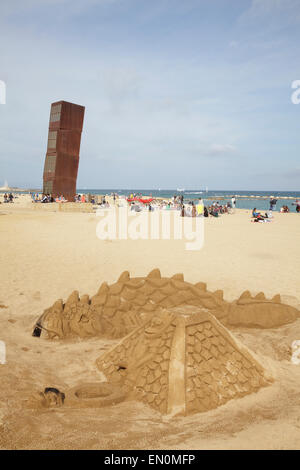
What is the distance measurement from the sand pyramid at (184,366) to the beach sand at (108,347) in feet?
0.35

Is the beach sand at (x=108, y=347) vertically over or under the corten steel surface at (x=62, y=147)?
under

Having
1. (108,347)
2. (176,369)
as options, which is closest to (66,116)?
(108,347)

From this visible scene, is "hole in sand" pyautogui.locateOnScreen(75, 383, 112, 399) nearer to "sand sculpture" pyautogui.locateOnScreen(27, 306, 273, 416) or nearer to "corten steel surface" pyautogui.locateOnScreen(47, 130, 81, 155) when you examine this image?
"sand sculpture" pyautogui.locateOnScreen(27, 306, 273, 416)

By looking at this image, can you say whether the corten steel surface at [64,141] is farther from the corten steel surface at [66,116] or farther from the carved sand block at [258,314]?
the carved sand block at [258,314]

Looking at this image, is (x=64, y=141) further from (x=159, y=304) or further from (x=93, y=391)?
(x=93, y=391)

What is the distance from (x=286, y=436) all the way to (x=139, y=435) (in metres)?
0.95

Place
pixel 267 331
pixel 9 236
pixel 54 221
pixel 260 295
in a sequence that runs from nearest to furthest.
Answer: pixel 267 331
pixel 260 295
pixel 9 236
pixel 54 221

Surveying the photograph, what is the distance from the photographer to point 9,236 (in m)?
12.8

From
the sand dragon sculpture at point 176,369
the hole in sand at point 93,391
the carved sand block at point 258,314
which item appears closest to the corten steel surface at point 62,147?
the carved sand block at point 258,314

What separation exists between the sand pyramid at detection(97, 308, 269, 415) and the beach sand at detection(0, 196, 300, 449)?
107mm

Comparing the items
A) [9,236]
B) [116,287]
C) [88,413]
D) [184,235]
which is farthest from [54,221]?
[88,413]

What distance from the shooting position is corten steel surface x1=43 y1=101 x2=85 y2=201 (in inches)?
878

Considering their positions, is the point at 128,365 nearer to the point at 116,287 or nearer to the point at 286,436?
the point at 286,436

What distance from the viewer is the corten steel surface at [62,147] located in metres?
22.3
